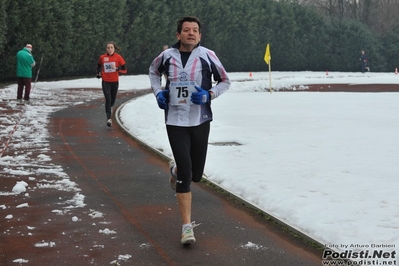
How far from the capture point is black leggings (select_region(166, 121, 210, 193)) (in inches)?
247

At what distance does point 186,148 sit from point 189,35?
102 cm

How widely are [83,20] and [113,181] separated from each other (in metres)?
28.3

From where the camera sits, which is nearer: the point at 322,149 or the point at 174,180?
the point at 174,180

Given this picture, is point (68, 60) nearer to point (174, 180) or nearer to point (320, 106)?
point (320, 106)

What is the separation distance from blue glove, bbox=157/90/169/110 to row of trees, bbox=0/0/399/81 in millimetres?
23397

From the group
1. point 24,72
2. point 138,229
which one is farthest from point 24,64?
point 138,229

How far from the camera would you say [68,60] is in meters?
35.7

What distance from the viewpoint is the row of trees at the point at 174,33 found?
3219 centimetres

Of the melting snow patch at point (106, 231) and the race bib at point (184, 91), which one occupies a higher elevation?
the race bib at point (184, 91)

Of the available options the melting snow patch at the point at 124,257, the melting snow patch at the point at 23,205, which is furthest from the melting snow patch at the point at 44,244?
the melting snow patch at the point at 23,205

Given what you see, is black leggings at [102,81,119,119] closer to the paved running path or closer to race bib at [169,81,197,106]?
the paved running path

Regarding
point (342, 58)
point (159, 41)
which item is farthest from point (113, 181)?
point (342, 58)

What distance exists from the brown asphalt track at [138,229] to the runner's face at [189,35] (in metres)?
1.80

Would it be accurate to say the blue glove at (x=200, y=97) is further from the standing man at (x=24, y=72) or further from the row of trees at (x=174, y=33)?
the row of trees at (x=174, y=33)
